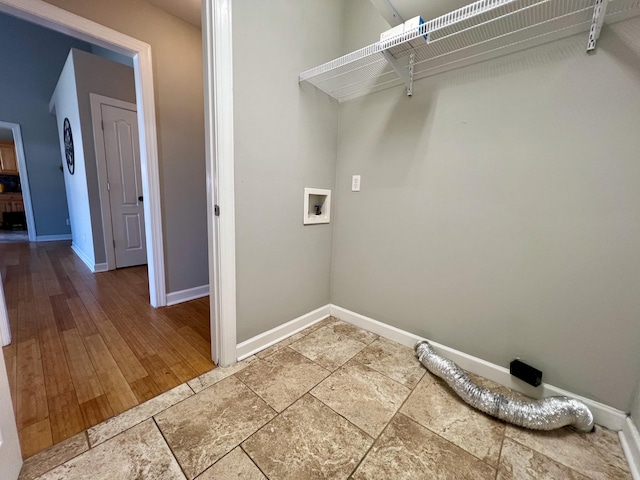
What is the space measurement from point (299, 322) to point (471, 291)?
1195mm

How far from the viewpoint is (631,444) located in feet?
3.31

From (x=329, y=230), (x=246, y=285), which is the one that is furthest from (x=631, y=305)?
(x=246, y=285)

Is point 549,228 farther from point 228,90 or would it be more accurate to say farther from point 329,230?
point 228,90

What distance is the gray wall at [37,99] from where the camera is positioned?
435 cm

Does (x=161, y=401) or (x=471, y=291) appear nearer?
(x=161, y=401)

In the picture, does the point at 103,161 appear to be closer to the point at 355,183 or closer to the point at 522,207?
the point at 355,183

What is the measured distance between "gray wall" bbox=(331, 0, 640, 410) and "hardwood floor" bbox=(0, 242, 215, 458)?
1533 millimetres

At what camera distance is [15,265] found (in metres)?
3.31

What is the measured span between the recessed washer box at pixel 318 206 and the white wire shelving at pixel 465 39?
74 cm

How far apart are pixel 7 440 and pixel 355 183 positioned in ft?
6.62

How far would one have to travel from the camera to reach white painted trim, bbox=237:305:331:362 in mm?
1574

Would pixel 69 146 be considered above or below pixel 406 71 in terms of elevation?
below

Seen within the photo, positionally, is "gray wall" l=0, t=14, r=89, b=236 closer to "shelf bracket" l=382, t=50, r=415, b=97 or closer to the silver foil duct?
"shelf bracket" l=382, t=50, r=415, b=97

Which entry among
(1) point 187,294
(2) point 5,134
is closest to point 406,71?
(1) point 187,294
